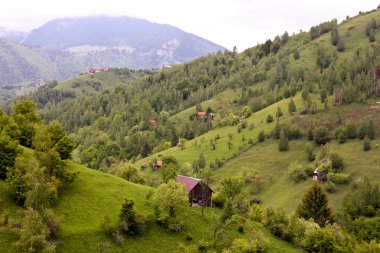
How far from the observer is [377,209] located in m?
130

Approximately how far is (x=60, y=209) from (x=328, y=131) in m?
143

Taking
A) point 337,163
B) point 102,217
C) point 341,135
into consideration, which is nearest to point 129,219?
point 102,217

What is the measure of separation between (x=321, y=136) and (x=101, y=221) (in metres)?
134

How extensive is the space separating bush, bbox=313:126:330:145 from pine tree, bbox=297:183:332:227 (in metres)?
87.7

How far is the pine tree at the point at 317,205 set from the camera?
338 ft

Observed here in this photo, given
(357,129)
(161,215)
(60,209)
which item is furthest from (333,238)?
(357,129)

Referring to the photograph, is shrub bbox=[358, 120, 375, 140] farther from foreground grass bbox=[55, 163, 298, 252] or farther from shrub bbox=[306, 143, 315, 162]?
foreground grass bbox=[55, 163, 298, 252]

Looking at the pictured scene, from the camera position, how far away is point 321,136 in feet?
620

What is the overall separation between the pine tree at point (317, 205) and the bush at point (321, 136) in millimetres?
87737

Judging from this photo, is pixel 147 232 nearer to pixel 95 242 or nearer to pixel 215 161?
pixel 95 242

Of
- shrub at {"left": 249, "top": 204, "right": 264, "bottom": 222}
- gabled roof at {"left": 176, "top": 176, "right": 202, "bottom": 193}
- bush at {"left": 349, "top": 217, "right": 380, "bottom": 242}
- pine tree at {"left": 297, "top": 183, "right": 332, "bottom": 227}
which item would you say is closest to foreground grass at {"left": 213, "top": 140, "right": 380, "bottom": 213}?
bush at {"left": 349, "top": 217, "right": 380, "bottom": 242}

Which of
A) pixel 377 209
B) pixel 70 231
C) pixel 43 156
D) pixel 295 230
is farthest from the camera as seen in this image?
pixel 377 209

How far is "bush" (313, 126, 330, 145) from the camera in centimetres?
18812

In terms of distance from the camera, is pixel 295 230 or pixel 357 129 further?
pixel 357 129
